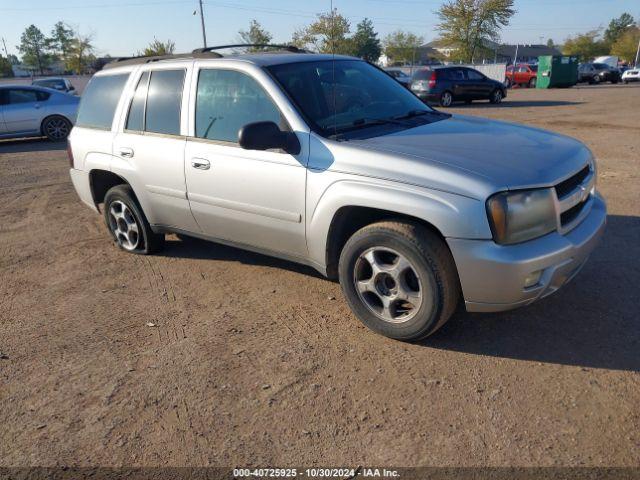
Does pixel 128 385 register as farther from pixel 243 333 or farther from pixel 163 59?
pixel 163 59

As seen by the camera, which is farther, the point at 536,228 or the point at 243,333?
the point at 243,333

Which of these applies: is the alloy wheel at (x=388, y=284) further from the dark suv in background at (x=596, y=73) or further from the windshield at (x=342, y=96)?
the dark suv in background at (x=596, y=73)

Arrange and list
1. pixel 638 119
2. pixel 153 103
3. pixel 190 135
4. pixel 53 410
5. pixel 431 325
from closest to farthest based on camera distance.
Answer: pixel 53 410 < pixel 431 325 < pixel 190 135 < pixel 153 103 < pixel 638 119

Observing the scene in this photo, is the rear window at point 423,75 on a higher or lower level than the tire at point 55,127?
higher

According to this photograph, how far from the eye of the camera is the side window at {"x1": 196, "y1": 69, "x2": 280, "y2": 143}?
3.79 m

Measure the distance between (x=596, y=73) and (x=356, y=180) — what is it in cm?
4240

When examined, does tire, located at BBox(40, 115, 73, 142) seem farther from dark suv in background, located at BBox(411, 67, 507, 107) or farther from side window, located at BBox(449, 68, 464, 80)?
side window, located at BBox(449, 68, 464, 80)

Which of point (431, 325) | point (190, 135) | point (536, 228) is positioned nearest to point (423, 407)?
point (431, 325)

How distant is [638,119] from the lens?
14.3 m

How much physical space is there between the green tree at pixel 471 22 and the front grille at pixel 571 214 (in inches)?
2095

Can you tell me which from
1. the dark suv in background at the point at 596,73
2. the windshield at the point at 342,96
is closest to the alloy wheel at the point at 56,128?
the windshield at the point at 342,96

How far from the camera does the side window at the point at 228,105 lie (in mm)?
3793

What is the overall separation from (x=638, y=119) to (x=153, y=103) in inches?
558

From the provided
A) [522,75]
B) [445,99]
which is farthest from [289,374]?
[522,75]
